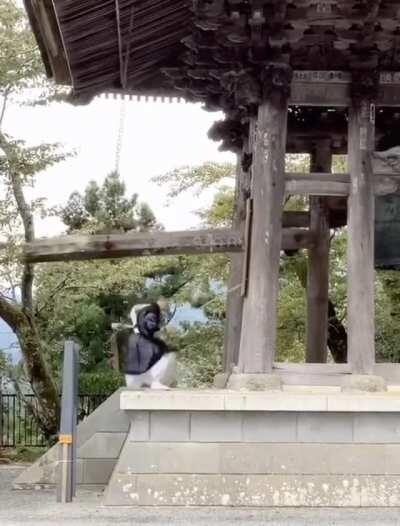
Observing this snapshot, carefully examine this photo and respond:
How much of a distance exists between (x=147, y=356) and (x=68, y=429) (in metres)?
0.98

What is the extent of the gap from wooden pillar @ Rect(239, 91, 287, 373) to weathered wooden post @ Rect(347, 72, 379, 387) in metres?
0.72

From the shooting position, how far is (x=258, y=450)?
285 inches

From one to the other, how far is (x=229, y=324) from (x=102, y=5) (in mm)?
4385

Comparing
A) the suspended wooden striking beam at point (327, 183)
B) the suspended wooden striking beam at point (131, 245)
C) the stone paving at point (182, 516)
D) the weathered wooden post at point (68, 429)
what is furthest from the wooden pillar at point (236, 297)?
the stone paving at point (182, 516)

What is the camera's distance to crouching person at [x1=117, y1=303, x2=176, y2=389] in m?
7.54

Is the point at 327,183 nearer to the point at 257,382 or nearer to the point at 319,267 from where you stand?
the point at 257,382

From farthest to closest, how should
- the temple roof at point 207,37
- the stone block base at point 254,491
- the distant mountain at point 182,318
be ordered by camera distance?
the distant mountain at point 182,318 < the temple roof at point 207,37 < the stone block base at point 254,491

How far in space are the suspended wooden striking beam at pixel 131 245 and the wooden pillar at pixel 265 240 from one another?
0.78 m

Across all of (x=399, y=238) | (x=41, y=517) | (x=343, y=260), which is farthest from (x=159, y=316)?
(x=343, y=260)

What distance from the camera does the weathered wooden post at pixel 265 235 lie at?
303 inches

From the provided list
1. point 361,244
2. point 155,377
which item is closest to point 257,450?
point 155,377

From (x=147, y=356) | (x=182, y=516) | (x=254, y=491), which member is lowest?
(x=182, y=516)

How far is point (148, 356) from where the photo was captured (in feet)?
24.8

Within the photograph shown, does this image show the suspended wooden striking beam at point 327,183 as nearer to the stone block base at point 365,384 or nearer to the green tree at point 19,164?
the stone block base at point 365,384
